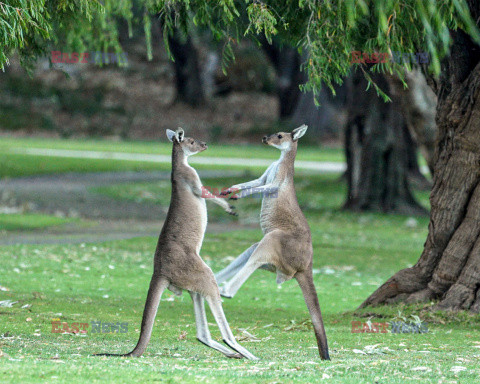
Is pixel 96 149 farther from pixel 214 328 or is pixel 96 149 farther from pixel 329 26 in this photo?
pixel 329 26

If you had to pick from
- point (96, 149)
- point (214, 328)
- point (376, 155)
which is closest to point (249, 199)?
point (376, 155)

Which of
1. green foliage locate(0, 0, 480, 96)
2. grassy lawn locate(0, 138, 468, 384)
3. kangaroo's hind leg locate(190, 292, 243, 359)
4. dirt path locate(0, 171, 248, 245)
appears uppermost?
green foliage locate(0, 0, 480, 96)

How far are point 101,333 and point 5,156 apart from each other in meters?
25.9

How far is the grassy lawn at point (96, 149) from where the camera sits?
33406mm

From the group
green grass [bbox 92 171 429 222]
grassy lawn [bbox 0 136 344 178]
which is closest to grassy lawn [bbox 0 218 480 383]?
green grass [bbox 92 171 429 222]

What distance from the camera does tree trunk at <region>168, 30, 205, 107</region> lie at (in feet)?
162

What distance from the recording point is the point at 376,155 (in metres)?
25.0

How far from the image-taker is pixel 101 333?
10.1m

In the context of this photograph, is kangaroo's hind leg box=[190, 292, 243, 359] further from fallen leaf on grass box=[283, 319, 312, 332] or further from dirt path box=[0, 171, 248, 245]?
dirt path box=[0, 171, 248, 245]

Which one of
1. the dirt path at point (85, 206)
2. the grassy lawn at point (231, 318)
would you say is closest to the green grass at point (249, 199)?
the dirt path at point (85, 206)

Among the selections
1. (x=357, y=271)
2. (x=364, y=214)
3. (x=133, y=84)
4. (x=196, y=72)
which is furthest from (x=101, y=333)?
(x=133, y=84)

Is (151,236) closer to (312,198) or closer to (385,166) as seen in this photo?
(385,166)

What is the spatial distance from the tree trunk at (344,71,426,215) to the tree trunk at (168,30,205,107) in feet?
79.6

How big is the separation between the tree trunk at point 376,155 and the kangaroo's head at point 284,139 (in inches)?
642
